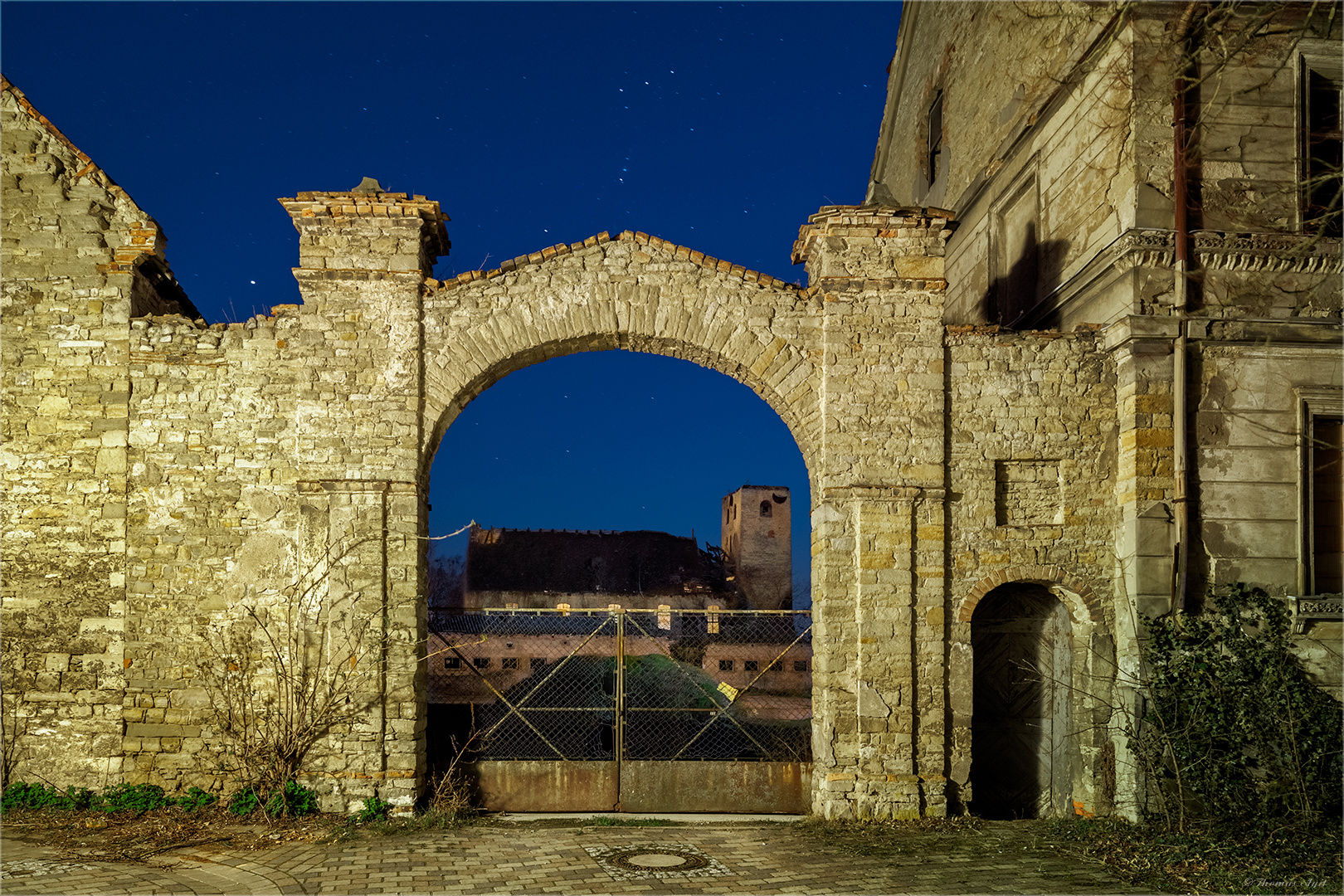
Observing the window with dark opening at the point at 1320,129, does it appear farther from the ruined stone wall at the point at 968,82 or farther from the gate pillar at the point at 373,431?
the gate pillar at the point at 373,431

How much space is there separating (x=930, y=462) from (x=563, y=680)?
8.05 meters

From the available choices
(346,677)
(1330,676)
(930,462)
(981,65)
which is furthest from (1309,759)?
(981,65)

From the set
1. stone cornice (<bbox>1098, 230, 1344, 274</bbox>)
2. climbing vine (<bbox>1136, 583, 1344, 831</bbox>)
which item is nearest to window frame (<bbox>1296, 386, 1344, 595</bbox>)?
climbing vine (<bbox>1136, 583, 1344, 831</bbox>)

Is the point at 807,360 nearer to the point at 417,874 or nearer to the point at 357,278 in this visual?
the point at 357,278

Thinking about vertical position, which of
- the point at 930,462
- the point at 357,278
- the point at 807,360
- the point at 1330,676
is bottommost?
the point at 1330,676

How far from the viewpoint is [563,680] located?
1494 centimetres

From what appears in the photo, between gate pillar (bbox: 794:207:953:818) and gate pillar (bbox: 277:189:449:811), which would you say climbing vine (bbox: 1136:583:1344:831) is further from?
gate pillar (bbox: 277:189:449:811)

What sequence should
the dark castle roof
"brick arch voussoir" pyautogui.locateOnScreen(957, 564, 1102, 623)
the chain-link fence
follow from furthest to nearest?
the dark castle roof
the chain-link fence
"brick arch voussoir" pyautogui.locateOnScreen(957, 564, 1102, 623)

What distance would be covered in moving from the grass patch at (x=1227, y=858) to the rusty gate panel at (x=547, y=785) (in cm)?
431

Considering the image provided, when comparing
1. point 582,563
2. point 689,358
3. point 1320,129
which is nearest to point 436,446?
point 689,358

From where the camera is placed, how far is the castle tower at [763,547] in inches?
1270

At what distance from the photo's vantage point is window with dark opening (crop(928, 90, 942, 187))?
1480cm

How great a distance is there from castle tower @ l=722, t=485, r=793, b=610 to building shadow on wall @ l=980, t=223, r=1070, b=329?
20.0 meters

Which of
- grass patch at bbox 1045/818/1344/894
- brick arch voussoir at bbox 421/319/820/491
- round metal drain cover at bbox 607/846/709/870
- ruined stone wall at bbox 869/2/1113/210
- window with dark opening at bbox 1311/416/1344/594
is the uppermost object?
ruined stone wall at bbox 869/2/1113/210
